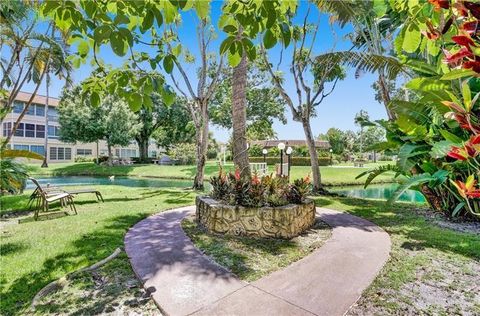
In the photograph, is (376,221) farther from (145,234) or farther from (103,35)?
(103,35)

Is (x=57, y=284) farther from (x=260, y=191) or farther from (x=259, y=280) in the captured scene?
(x=260, y=191)

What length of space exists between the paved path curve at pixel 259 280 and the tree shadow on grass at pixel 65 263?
1.42ft

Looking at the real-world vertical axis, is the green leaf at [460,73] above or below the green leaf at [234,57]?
below

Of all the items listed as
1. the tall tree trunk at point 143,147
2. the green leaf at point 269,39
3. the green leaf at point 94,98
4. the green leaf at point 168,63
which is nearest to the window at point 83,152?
the tall tree trunk at point 143,147

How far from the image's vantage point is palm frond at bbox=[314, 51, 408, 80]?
841 centimetres

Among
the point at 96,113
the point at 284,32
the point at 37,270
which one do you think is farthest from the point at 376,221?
the point at 96,113

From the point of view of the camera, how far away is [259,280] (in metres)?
3.89

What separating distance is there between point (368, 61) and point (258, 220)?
665 cm

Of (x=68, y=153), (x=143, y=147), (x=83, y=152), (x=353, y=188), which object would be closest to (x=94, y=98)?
(x=353, y=188)

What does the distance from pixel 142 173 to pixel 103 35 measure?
2760 cm

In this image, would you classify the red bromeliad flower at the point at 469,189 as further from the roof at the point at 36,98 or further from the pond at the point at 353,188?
the roof at the point at 36,98

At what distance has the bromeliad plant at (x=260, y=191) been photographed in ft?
20.2

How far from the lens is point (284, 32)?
2.09m

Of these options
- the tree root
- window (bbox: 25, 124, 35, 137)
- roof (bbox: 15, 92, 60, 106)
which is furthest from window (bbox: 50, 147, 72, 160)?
the tree root
